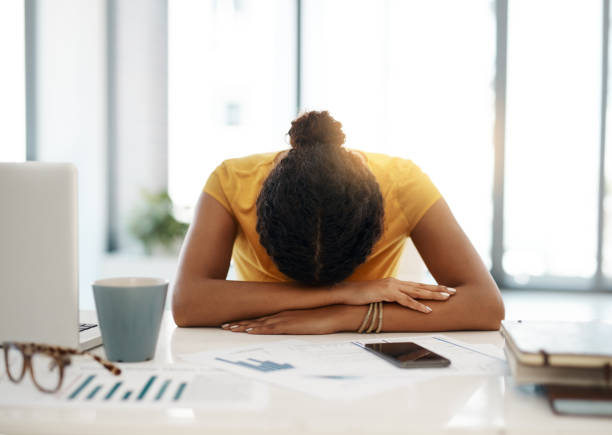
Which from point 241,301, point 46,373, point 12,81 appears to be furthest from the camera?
point 12,81

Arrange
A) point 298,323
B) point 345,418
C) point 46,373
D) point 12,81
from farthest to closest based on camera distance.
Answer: point 12,81 → point 298,323 → point 46,373 → point 345,418

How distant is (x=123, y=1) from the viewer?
4035 millimetres

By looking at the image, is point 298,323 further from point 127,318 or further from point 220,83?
point 220,83

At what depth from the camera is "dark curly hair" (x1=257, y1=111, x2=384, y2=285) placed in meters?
1.06

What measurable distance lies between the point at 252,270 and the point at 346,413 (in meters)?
0.94

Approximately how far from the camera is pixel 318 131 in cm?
131

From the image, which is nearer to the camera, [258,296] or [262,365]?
[262,365]

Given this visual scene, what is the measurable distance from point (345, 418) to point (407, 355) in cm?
25

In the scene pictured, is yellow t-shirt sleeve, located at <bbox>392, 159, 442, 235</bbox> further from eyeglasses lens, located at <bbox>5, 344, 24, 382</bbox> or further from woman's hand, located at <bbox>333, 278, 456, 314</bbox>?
eyeglasses lens, located at <bbox>5, 344, 24, 382</bbox>

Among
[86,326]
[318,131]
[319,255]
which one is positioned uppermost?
[318,131]

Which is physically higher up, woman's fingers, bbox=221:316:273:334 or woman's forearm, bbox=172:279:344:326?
woman's forearm, bbox=172:279:344:326

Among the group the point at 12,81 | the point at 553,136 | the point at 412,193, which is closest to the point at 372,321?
the point at 412,193

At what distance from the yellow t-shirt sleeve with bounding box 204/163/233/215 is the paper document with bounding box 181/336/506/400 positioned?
49cm

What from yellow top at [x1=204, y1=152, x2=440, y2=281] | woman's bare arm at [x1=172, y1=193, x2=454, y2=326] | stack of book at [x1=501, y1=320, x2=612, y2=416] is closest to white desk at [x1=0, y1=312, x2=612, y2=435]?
stack of book at [x1=501, y1=320, x2=612, y2=416]
